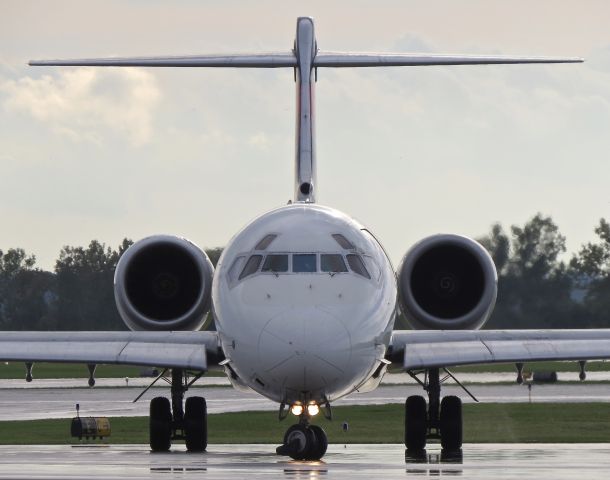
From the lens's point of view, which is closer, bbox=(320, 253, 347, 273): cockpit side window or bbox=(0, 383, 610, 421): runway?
bbox=(320, 253, 347, 273): cockpit side window

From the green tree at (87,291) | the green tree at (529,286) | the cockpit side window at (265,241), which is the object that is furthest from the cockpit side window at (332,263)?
the green tree at (87,291)

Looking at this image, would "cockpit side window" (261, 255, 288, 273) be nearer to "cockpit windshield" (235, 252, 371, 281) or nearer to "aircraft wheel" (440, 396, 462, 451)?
"cockpit windshield" (235, 252, 371, 281)

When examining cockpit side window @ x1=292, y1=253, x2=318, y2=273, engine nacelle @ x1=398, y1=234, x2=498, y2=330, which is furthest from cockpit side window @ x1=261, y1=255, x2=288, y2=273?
engine nacelle @ x1=398, y1=234, x2=498, y2=330

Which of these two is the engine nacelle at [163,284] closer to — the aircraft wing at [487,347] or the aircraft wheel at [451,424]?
the aircraft wing at [487,347]

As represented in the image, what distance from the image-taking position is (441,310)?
24391mm

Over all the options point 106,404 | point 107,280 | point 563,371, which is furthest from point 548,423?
point 563,371

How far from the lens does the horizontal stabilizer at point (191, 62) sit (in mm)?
23609

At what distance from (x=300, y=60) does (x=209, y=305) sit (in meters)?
4.41

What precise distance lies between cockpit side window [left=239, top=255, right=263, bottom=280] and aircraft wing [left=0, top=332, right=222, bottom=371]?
8.16 feet

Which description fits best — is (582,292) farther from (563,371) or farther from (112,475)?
(112,475)

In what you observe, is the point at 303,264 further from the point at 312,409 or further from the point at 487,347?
the point at 487,347

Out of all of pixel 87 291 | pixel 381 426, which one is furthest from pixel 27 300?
pixel 381 426

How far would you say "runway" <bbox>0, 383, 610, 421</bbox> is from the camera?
43.2 m

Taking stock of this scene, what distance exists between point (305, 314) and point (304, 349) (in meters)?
0.43
